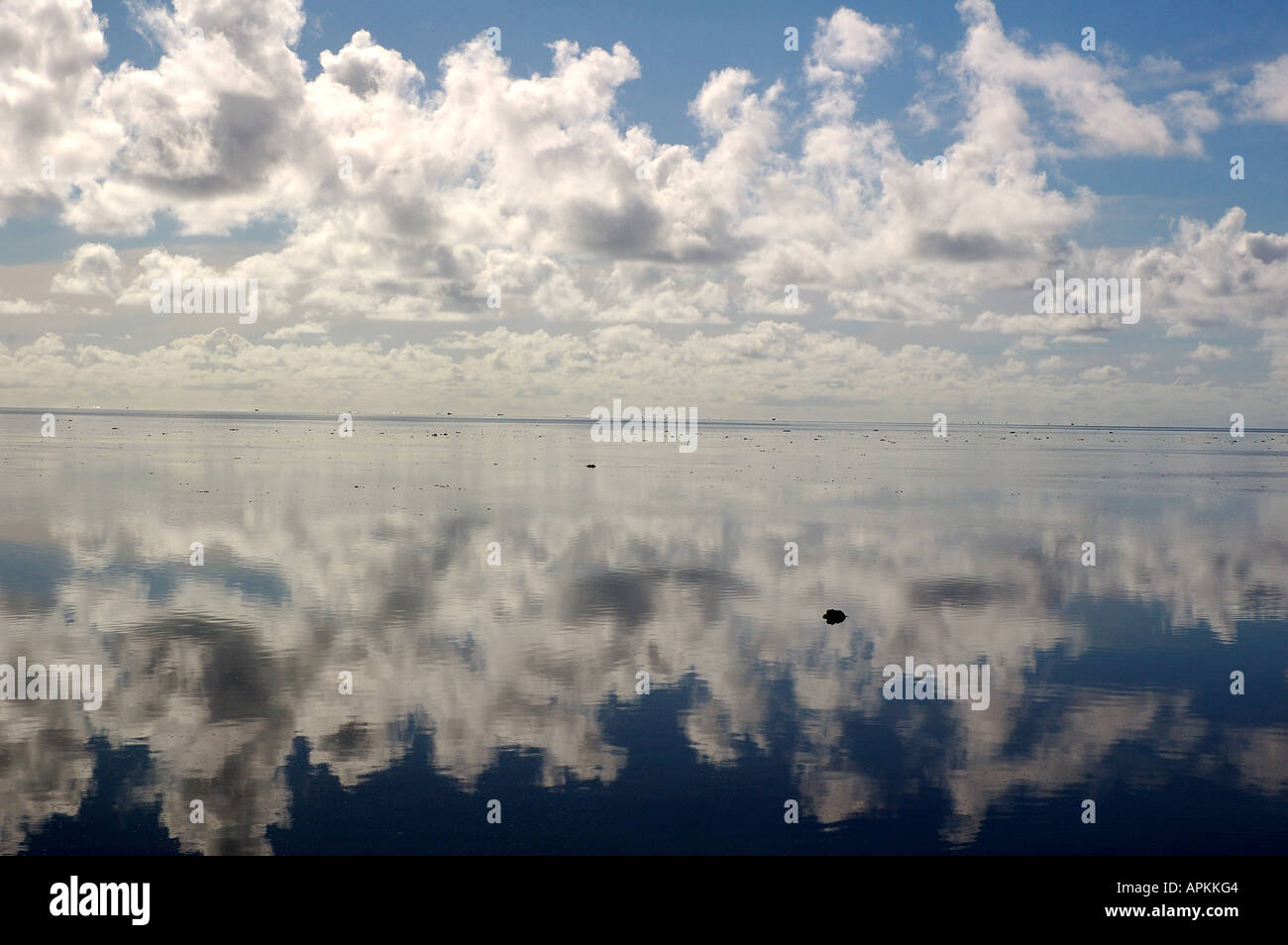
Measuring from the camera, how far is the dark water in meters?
19.2

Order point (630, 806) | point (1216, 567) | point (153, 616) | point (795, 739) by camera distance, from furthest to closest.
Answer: point (1216, 567)
point (153, 616)
point (795, 739)
point (630, 806)

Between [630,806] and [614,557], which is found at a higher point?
[614,557]

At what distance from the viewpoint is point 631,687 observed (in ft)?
91.4

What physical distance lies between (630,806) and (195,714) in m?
12.3

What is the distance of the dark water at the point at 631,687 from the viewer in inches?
754

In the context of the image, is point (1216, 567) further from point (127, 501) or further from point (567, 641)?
point (127, 501)

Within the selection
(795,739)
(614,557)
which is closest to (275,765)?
(795,739)

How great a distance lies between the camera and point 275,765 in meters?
21.5
